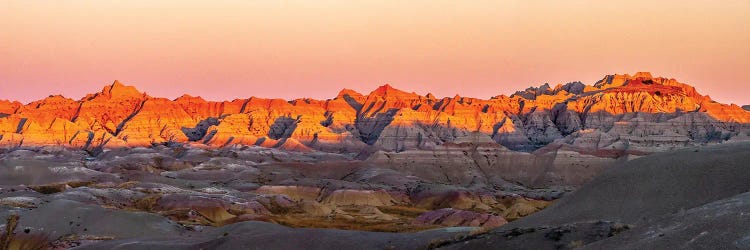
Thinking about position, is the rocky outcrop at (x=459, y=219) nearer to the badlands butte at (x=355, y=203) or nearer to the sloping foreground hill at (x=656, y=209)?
the badlands butte at (x=355, y=203)

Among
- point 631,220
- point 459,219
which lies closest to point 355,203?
point 459,219

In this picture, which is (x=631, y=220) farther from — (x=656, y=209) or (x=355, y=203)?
(x=355, y=203)

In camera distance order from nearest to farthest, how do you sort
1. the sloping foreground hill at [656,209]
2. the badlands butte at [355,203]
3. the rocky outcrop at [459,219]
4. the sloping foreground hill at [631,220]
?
the sloping foreground hill at [656,209] → the sloping foreground hill at [631,220] → the badlands butte at [355,203] → the rocky outcrop at [459,219]

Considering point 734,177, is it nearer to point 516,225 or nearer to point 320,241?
point 516,225

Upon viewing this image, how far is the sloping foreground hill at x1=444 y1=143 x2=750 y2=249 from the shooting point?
1973 cm

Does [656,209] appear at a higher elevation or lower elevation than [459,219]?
higher

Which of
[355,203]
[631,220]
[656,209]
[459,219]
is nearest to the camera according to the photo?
[631,220]

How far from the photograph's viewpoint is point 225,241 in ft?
132

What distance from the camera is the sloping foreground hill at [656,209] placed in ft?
64.7

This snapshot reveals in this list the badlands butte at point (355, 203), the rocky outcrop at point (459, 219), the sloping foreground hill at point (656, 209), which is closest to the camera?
the sloping foreground hill at point (656, 209)

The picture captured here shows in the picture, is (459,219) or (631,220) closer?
(631,220)

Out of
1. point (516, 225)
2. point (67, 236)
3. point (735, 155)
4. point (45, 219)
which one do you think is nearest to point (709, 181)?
point (735, 155)

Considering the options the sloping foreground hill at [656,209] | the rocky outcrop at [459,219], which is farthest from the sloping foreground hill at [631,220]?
the rocky outcrop at [459,219]

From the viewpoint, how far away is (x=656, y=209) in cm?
2691
